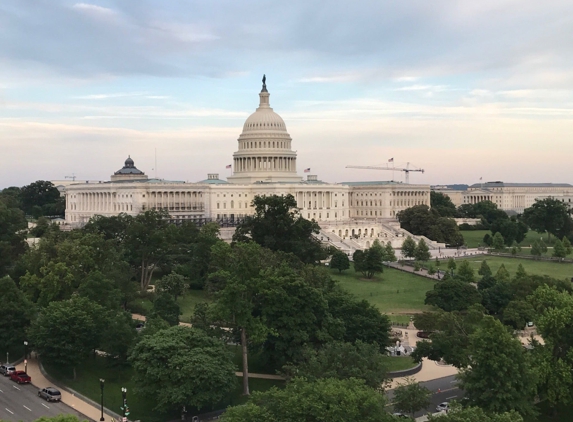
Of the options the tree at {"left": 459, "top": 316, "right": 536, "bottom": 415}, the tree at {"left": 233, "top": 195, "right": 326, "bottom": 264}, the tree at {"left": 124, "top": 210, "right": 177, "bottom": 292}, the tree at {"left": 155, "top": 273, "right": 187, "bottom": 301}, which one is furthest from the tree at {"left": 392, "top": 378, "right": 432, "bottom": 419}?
the tree at {"left": 233, "top": 195, "right": 326, "bottom": 264}

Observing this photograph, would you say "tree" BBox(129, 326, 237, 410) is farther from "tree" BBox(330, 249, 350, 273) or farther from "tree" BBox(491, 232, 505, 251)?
"tree" BBox(491, 232, 505, 251)

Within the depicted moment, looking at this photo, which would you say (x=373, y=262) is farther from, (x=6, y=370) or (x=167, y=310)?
(x=6, y=370)

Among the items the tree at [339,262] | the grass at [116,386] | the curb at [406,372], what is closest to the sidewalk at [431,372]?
the curb at [406,372]

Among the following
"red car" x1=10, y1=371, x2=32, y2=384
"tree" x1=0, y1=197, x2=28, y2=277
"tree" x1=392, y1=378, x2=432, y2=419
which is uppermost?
"tree" x1=0, y1=197, x2=28, y2=277

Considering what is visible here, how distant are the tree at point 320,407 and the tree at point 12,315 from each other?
1028 inches

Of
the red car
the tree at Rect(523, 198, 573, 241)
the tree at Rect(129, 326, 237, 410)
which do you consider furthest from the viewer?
the tree at Rect(523, 198, 573, 241)

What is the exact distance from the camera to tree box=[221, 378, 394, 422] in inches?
1383

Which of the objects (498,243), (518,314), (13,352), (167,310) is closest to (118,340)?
(167,310)

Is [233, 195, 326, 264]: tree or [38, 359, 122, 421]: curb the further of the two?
[233, 195, 326, 264]: tree

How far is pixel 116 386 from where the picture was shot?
5156cm

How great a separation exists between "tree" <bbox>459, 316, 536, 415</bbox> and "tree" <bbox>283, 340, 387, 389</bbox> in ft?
17.0

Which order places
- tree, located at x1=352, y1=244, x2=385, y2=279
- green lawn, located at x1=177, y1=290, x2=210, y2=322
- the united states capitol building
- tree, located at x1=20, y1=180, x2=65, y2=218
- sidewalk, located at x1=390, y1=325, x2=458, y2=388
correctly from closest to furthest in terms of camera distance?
sidewalk, located at x1=390, y1=325, x2=458, y2=388 < green lawn, located at x1=177, y1=290, x2=210, y2=322 < tree, located at x1=352, y1=244, x2=385, y2=279 < the united states capitol building < tree, located at x1=20, y1=180, x2=65, y2=218

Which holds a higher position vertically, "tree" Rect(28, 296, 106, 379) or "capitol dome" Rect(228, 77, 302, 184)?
"capitol dome" Rect(228, 77, 302, 184)

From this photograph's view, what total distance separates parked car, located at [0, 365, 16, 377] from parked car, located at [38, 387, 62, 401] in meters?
5.64
